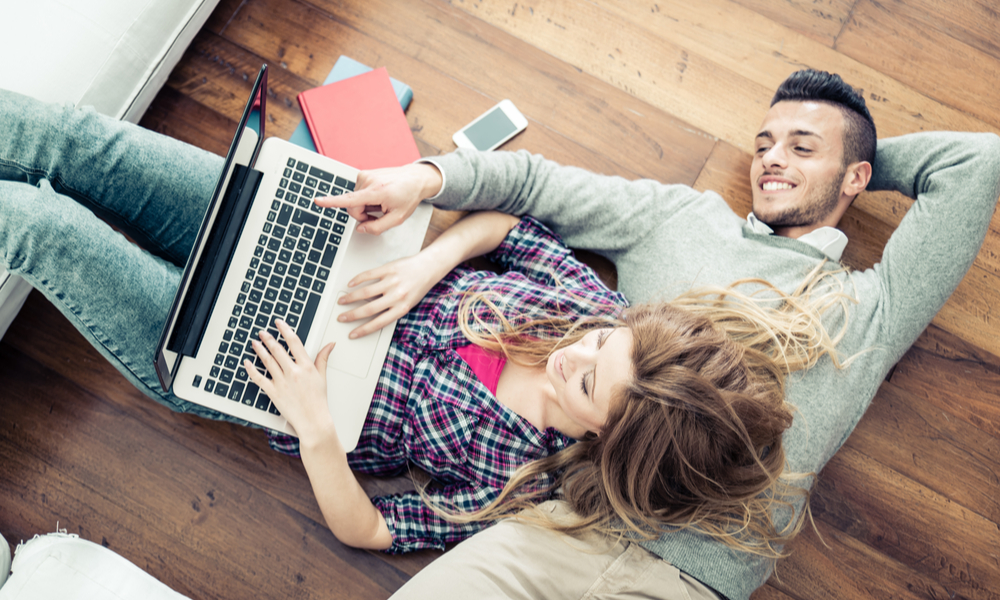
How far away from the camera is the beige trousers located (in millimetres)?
991

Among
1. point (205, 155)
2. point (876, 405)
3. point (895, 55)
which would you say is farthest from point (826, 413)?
point (205, 155)

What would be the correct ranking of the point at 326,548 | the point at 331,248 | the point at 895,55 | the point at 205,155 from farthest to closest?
the point at 895,55, the point at 326,548, the point at 205,155, the point at 331,248

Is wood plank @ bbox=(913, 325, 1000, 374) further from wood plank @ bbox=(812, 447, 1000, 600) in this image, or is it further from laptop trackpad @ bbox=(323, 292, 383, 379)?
laptop trackpad @ bbox=(323, 292, 383, 379)

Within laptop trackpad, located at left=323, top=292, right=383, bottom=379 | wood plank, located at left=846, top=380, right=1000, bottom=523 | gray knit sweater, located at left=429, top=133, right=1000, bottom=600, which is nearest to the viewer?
laptop trackpad, located at left=323, top=292, right=383, bottom=379

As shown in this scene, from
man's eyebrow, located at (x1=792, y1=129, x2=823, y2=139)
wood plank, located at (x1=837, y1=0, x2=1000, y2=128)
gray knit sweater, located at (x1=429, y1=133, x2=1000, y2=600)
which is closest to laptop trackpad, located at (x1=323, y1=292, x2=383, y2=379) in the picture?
gray knit sweater, located at (x1=429, y1=133, x2=1000, y2=600)

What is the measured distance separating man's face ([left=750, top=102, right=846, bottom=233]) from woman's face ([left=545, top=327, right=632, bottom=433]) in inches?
26.4

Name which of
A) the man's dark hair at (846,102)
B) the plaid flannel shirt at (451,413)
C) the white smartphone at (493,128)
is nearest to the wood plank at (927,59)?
the man's dark hair at (846,102)

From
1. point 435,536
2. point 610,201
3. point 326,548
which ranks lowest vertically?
point 326,548

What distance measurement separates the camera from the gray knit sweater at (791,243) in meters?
1.23

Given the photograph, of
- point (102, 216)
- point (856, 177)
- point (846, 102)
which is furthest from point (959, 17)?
point (102, 216)

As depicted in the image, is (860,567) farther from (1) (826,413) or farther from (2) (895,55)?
(2) (895,55)

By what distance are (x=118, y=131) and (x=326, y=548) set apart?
1.08 m

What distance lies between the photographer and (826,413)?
123 centimetres

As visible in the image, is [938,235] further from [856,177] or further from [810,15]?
[810,15]
